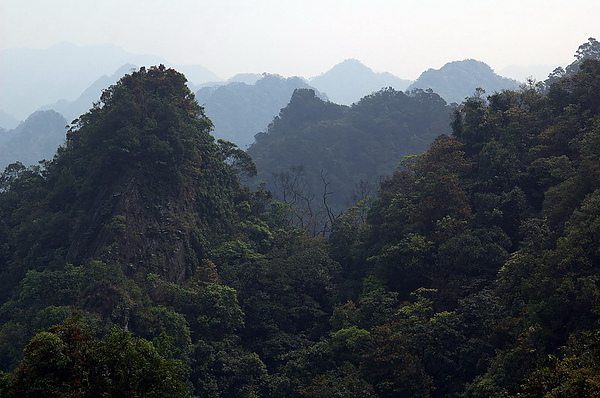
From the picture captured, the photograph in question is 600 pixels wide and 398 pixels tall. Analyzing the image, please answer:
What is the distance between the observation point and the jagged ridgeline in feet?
62.8

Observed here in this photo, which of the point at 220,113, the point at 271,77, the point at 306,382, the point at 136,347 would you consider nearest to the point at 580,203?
the point at 306,382

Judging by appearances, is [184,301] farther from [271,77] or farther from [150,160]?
[271,77]

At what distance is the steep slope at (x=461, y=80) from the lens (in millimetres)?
104562

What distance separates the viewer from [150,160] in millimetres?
21047

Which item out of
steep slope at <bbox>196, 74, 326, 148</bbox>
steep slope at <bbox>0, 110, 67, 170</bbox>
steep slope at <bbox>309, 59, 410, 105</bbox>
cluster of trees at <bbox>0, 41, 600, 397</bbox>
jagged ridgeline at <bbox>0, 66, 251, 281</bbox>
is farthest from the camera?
steep slope at <bbox>309, 59, 410, 105</bbox>

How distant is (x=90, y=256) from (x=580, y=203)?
1665cm

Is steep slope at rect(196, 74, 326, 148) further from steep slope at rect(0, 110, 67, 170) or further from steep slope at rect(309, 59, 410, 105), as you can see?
steep slope at rect(309, 59, 410, 105)

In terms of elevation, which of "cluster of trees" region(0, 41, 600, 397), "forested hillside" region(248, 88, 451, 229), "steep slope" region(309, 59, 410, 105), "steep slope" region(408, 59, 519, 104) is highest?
"steep slope" region(309, 59, 410, 105)

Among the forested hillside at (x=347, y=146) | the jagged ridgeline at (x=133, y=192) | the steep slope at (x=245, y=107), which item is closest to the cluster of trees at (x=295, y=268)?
the jagged ridgeline at (x=133, y=192)

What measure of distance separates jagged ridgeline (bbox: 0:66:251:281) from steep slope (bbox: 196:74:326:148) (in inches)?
3247

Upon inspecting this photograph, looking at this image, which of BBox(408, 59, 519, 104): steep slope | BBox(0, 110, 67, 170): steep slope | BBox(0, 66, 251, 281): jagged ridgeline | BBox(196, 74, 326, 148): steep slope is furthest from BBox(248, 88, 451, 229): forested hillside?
BBox(0, 110, 67, 170): steep slope

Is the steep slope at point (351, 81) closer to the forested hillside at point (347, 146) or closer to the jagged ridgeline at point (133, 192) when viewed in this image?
the forested hillside at point (347, 146)

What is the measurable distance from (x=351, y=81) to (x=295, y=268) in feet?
562

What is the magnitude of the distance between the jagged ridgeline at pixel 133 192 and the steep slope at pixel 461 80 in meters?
87.7
